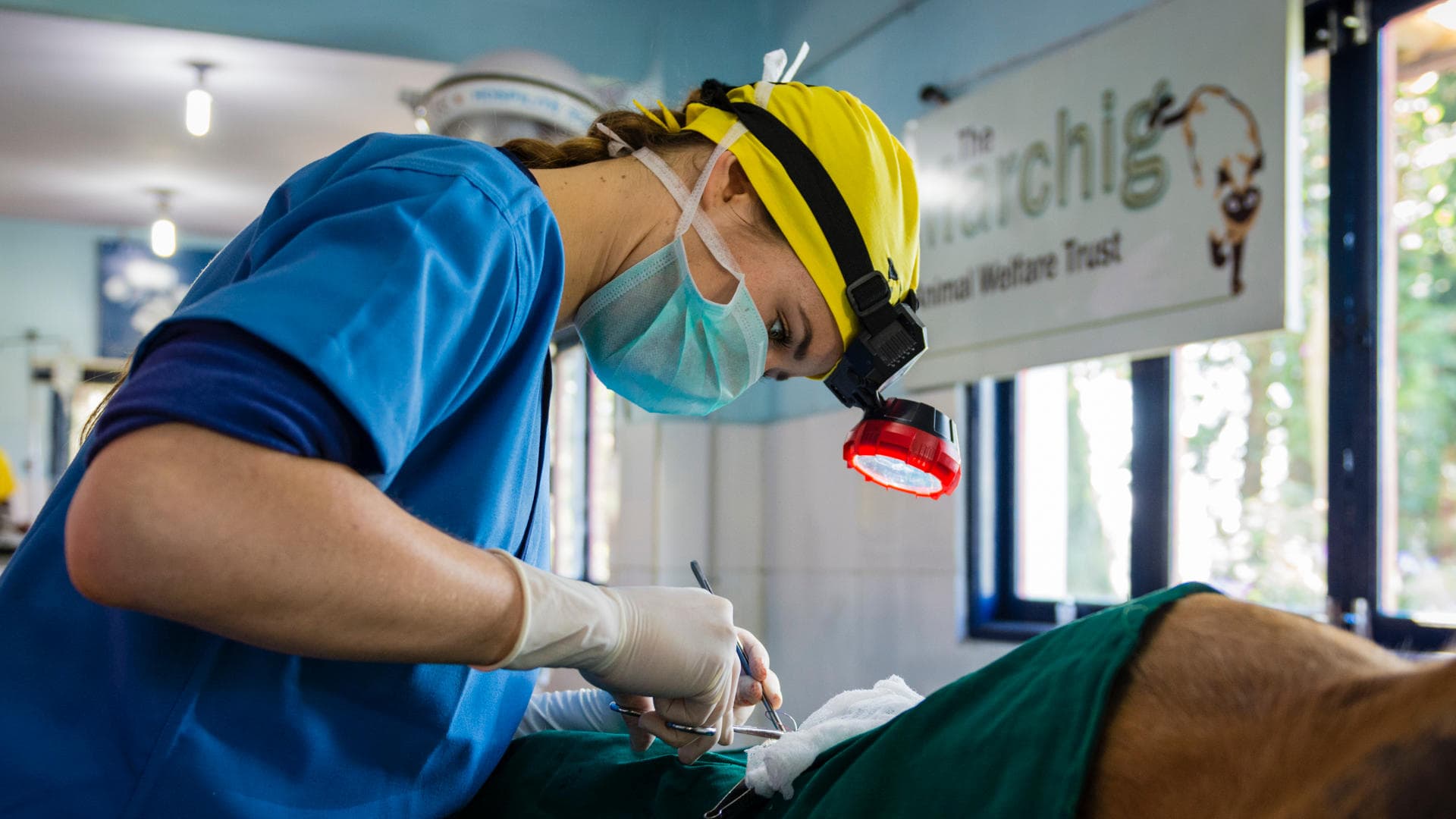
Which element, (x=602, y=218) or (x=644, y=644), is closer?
(x=644, y=644)

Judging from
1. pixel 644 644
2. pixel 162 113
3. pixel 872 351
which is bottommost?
pixel 644 644

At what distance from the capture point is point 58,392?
7.41 m

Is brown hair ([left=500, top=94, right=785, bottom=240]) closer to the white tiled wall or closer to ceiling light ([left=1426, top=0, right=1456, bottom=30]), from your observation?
ceiling light ([left=1426, top=0, right=1456, bottom=30])

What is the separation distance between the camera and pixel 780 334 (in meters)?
1.26

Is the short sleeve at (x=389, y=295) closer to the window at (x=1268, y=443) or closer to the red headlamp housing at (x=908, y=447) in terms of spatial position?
the red headlamp housing at (x=908, y=447)

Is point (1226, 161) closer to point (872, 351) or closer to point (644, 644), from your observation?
point (872, 351)

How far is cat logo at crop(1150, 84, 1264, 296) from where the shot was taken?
236 centimetres

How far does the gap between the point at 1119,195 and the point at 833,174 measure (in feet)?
5.77

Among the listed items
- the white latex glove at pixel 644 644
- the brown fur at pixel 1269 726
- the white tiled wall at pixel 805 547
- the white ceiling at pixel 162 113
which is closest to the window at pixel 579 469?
the white tiled wall at pixel 805 547

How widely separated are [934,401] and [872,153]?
222 centimetres

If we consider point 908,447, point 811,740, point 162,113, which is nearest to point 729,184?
point 908,447

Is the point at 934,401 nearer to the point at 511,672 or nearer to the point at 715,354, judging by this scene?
the point at 715,354

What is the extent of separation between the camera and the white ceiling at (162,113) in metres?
4.30

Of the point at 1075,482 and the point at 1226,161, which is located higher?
the point at 1226,161
